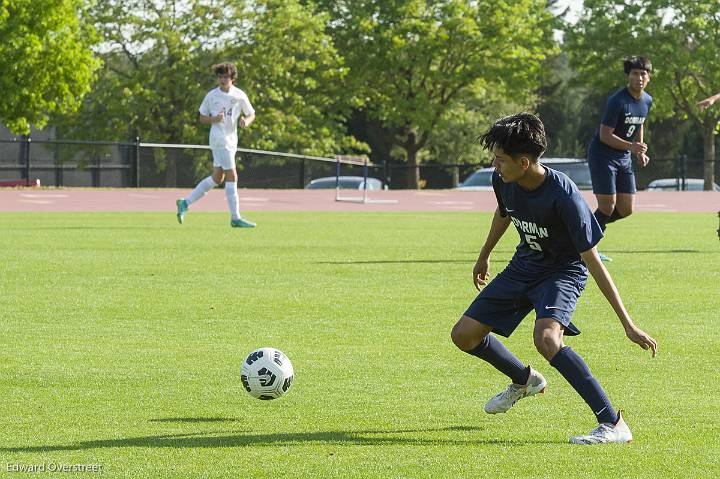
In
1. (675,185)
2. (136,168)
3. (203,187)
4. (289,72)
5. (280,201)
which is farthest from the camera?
(289,72)

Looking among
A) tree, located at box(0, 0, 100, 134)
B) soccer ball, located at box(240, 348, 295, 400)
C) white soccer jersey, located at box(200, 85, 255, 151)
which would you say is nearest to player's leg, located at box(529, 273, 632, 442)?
soccer ball, located at box(240, 348, 295, 400)

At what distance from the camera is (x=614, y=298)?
5961 millimetres

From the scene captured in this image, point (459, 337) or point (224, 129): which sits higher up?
point (224, 129)

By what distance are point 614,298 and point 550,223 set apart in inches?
18.9

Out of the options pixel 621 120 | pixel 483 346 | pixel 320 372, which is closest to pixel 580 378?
pixel 483 346

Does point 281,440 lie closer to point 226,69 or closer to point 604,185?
point 604,185

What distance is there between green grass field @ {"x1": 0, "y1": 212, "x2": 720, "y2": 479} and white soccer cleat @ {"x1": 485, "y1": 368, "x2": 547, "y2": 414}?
0.07 meters

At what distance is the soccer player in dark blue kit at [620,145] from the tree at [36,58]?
29.6 metres

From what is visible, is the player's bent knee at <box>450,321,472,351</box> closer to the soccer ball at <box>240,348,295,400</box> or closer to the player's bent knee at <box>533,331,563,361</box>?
the player's bent knee at <box>533,331,563,361</box>

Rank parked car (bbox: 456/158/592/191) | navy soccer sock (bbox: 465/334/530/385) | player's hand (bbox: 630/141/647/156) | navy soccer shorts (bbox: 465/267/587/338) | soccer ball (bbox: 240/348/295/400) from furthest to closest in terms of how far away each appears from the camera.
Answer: parked car (bbox: 456/158/592/191)
player's hand (bbox: 630/141/647/156)
soccer ball (bbox: 240/348/295/400)
navy soccer sock (bbox: 465/334/530/385)
navy soccer shorts (bbox: 465/267/587/338)

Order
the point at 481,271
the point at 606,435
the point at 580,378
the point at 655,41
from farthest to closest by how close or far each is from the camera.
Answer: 1. the point at 655,41
2. the point at 481,271
3. the point at 580,378
4. the point at 606,435

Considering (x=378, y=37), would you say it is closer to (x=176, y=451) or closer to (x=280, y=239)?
(x=280, y=239)

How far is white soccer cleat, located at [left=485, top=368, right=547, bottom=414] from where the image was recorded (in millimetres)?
6516

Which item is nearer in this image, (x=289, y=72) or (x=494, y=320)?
(x=494, y=320)
